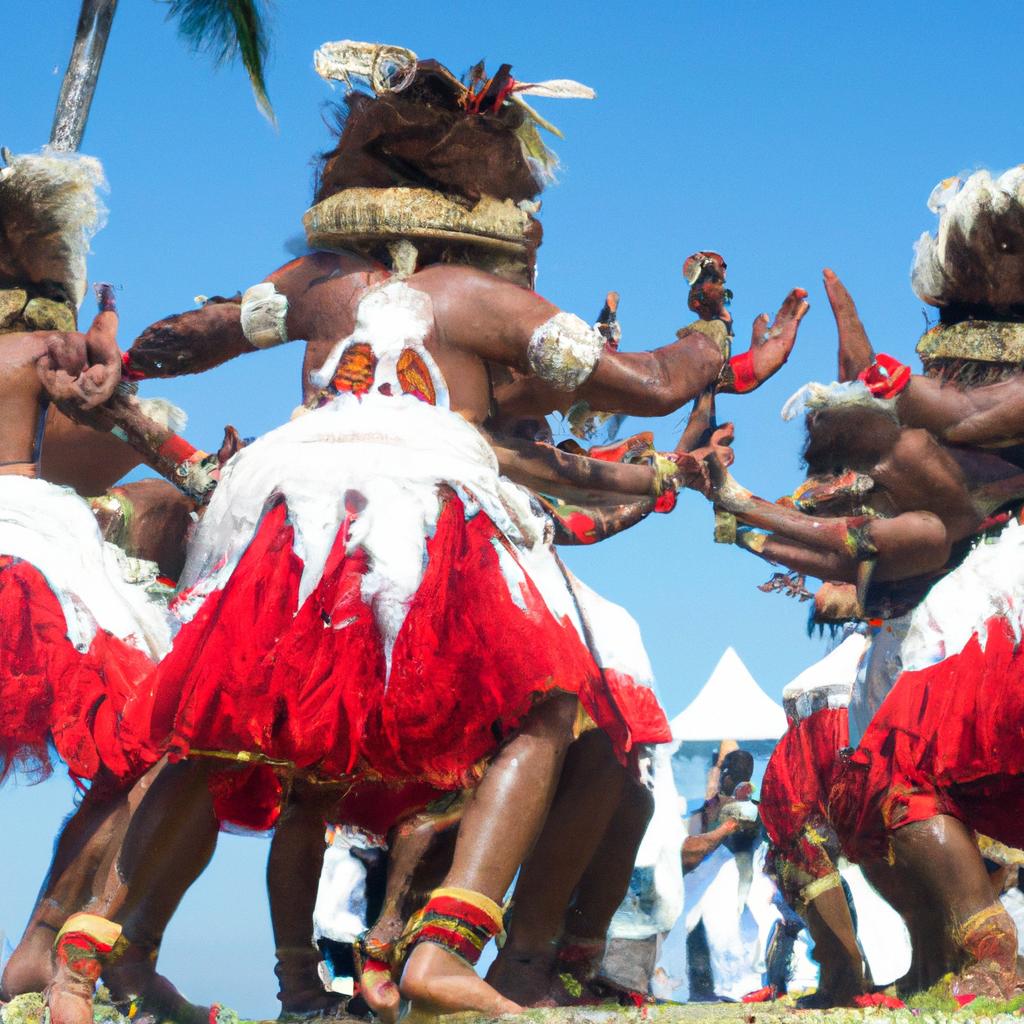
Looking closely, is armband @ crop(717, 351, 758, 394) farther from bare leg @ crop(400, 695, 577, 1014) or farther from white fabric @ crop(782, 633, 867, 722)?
bare leg @ crop(400, 695, 577, 1014)

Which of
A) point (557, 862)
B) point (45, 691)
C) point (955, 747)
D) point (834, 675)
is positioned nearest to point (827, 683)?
point (834, 675)

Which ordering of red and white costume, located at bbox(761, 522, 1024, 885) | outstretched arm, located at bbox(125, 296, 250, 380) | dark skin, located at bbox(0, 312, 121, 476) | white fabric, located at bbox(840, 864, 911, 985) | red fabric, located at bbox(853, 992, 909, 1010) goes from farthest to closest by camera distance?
white fabric, located at bbox(840, 864, 911, 985) < dark skin, located at bbox(0, 312, 121, 476) < outstretched arm, located at bbox(125, 296, 250, 380) < red and white costume, located at bbox(761, 522, 1024, 885) < red fabric, located at bbox(853, 992, 909, 1010)

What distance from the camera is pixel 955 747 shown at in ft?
15.4

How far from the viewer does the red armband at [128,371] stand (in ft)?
16.4

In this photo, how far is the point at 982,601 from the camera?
4863 mm

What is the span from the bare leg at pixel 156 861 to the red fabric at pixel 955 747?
192 centimetres

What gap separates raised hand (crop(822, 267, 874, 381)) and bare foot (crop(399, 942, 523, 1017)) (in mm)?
2858

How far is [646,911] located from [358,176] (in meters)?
2.36

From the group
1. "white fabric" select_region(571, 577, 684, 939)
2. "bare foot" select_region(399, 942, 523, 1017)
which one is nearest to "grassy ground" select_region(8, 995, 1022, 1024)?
"bare foot" select_region(399, 942, 523, 1017)

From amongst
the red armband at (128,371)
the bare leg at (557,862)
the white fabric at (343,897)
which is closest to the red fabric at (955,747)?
the bare leg at (557,862)

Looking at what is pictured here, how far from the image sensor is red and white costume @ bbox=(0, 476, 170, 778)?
4.62 m

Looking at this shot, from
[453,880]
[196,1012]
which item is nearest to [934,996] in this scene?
[453,880]

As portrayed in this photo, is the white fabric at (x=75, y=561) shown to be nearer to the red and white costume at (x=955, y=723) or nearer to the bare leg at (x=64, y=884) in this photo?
the bare leg at (x=64, y=884)

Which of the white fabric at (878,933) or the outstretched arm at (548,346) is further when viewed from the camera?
the white fabric at (878,933)
